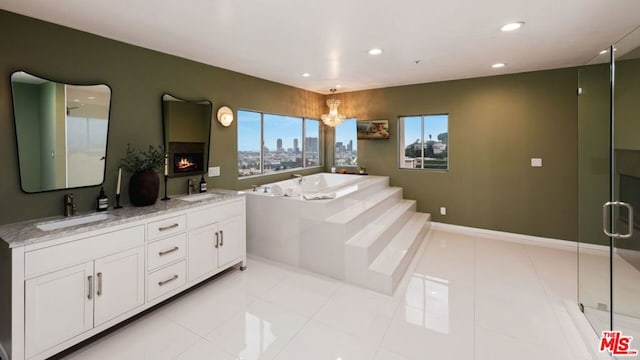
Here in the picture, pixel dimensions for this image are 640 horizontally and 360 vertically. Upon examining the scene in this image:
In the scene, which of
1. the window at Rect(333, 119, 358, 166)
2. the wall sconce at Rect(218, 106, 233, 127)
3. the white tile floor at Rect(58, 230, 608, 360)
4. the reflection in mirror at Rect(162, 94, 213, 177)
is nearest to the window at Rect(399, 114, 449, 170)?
the window at Rect(333, 119, 358, 166)

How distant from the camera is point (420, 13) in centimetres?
237

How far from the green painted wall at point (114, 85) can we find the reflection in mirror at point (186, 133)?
9cm

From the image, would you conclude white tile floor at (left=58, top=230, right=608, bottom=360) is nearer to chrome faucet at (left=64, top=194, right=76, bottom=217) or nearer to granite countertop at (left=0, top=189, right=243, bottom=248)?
granite countertop at (left=0, top=189, right=243, bottom=248)

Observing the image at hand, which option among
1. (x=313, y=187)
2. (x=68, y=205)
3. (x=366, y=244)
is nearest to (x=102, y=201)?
(x=68, y=205)

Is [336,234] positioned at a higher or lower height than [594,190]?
lower

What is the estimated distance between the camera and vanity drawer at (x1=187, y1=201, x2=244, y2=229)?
9.26 ft

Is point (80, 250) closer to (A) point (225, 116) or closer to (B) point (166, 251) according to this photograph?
(B) point (166, 251)

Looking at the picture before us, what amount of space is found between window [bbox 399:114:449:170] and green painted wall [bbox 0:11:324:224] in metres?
2.97

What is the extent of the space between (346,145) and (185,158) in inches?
136

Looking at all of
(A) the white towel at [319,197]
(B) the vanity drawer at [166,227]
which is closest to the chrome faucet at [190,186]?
(B) the vanity drawer at [166,227]

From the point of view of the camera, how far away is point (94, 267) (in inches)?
82.0

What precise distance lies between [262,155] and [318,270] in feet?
7.48

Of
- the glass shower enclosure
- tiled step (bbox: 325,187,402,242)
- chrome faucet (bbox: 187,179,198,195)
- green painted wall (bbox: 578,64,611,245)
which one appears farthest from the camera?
chrome faucet (bbox: 187,179,198,195)

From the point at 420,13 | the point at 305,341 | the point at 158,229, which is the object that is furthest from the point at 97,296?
the point at 420,13
